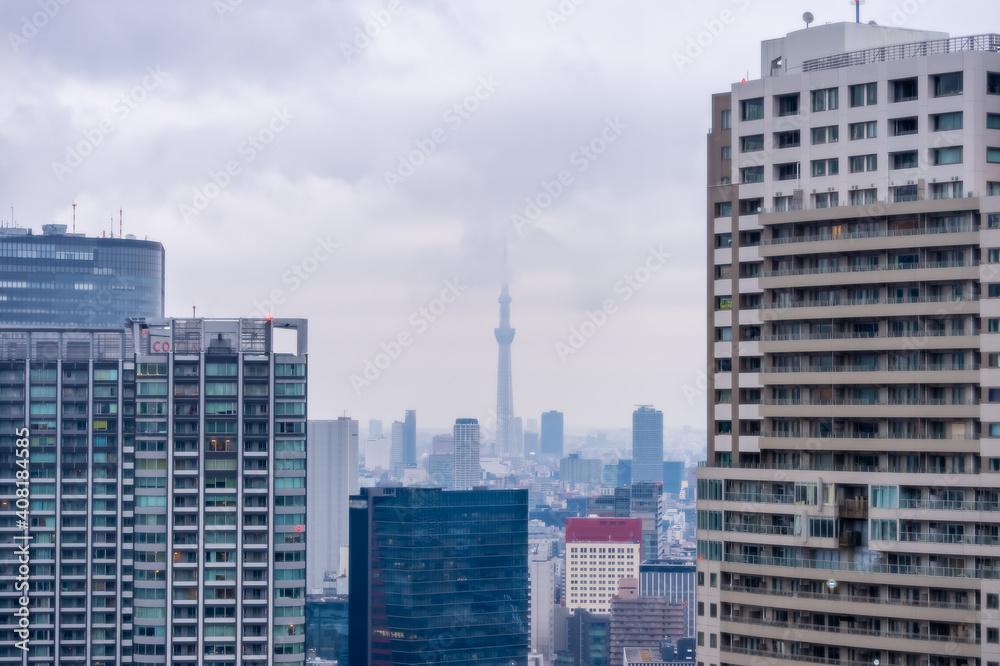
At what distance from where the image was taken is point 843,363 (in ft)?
274

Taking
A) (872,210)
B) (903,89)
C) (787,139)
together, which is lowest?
(872,210)

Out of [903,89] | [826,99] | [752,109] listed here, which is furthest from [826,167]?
[752,109]

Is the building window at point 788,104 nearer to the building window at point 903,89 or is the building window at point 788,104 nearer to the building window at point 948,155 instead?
the building window at point 903,89

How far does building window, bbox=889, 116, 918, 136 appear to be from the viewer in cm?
8206

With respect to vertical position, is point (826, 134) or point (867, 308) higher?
point (826, 134)

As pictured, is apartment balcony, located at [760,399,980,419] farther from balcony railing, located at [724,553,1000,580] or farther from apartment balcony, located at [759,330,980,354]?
balcony railing, located at [724,553,1000,580]

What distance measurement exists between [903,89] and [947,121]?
3.62m

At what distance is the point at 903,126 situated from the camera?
82.4m

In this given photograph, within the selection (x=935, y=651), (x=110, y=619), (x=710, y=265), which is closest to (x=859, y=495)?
(x=935, y=651)

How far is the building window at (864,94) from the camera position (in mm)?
83000

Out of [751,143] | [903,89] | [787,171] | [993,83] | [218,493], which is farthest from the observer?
[218,493]

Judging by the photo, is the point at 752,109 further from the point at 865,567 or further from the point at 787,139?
the point at 865,567

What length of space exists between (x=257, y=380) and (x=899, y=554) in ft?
229

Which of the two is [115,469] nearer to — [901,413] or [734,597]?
[734,597]
